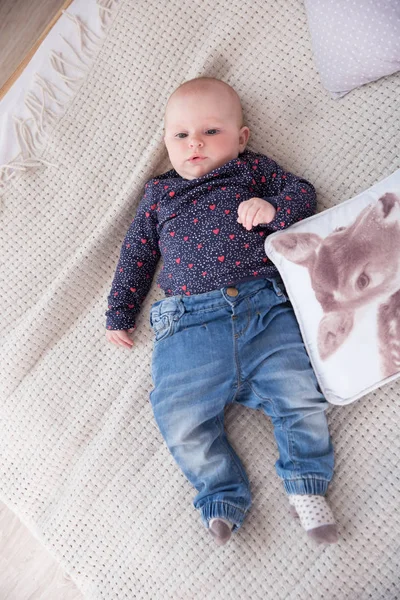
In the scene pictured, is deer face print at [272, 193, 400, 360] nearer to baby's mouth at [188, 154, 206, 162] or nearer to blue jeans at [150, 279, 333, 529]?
blue jeans at [150, 279, 333, 529]

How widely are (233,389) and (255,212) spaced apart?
0.36m

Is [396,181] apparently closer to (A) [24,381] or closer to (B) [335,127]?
(B) [335,127]

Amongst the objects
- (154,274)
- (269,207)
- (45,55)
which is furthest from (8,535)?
(45,55)

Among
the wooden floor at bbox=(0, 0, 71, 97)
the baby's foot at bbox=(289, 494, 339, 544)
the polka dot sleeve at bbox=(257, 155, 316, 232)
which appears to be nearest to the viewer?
the baby's foot at bbox=(289, 494, 339, 544)

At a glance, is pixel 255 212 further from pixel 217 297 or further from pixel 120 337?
pixel 120 337

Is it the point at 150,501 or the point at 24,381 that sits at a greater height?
the point at 24,381

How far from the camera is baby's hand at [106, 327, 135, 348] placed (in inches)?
48.3

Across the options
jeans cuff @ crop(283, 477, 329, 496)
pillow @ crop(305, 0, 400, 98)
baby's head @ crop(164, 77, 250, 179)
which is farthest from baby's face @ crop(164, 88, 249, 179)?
jeans cuff @ crop(283, 477, 329, 496)

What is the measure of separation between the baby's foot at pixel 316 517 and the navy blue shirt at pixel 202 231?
44 cm

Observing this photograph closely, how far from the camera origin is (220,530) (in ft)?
3.31

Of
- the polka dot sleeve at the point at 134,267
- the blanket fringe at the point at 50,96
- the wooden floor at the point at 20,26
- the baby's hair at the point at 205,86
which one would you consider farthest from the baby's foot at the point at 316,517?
the wooden floor at the point at 20,26

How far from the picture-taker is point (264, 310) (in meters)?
1.10

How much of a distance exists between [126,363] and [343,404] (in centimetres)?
49

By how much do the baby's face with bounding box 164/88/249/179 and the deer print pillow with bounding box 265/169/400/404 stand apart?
0.80 feet
